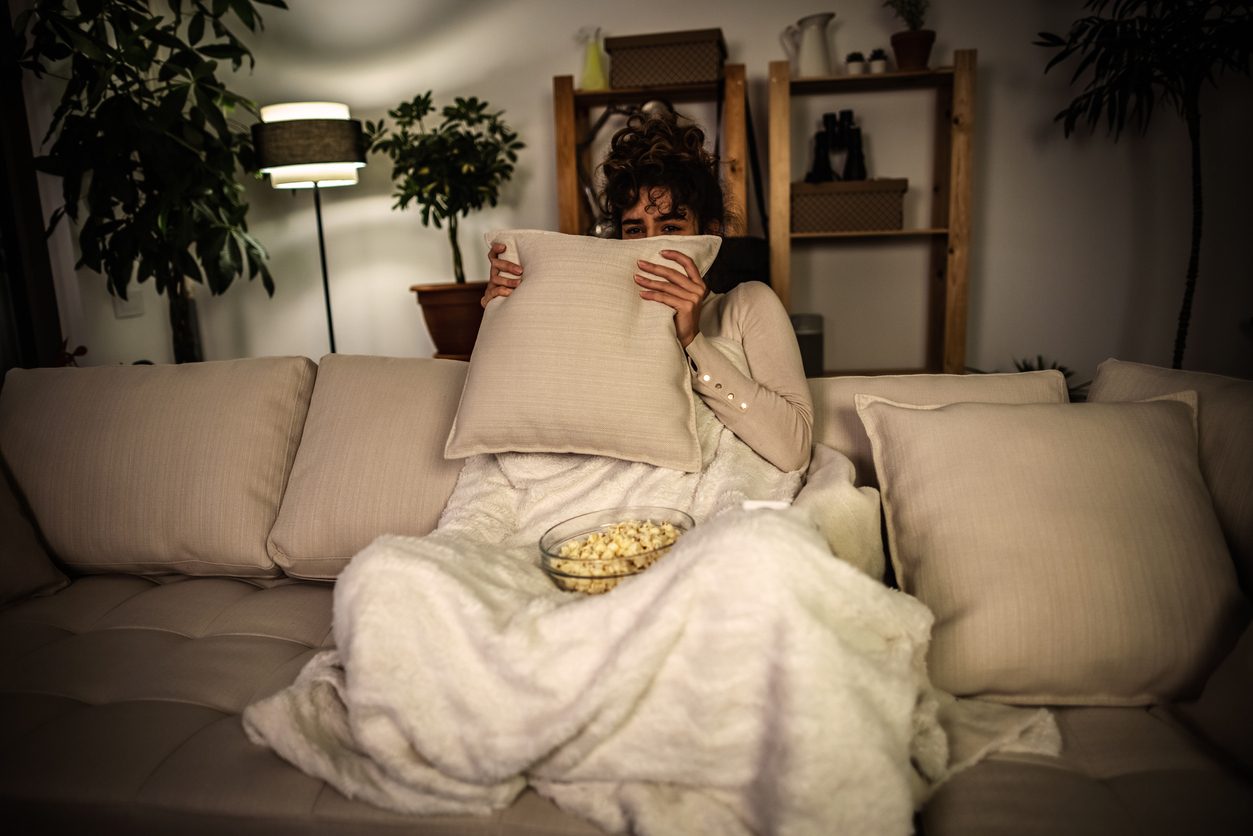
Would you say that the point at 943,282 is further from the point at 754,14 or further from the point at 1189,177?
the point at 754,14

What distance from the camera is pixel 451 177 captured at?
9.85 ft

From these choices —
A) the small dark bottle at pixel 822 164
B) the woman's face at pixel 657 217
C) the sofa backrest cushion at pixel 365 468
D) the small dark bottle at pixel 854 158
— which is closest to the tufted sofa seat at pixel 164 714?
the sofa backrest cushion at pixel 365 468

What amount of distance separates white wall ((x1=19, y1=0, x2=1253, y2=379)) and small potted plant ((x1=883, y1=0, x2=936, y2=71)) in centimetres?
24

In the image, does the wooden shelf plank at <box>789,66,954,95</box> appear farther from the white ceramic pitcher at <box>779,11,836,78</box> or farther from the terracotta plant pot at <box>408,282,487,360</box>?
the terracotta plant pot at <box>408,282,487,360</box>

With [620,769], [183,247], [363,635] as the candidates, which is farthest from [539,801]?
[183,247]

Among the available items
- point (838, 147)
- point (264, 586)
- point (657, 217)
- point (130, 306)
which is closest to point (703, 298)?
point (657, 217)

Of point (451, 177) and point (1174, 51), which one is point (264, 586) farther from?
point (1174, 51)

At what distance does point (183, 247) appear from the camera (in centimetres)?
260

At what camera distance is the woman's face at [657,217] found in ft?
5.20

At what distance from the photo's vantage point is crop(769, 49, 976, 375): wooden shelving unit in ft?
9.29

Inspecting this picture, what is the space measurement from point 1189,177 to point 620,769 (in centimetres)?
347

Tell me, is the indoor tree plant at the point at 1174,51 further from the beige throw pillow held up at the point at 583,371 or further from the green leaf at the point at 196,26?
the green leaf at the point at 196,26

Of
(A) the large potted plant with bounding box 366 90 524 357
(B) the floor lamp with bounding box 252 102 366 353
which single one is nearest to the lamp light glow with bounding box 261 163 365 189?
(B) the floor lamp with bounding box 252 102 366 353

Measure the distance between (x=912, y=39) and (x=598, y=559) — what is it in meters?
2.66
